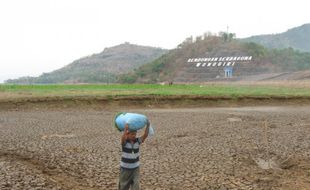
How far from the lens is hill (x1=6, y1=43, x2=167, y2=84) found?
121 metres

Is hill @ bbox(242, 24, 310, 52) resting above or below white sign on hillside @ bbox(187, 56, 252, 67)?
above

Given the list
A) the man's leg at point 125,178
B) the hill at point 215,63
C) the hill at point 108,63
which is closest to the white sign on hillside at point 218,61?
the hill at point 215,63

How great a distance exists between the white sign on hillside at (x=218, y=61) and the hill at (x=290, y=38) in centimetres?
8388

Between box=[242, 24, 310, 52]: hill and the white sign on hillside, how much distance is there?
275 feet

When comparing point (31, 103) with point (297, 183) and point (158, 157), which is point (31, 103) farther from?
point (297, 183)

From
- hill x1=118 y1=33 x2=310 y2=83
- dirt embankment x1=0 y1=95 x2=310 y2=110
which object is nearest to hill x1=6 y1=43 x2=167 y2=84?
hill x1=118 y1=33 x2=310 y2=83

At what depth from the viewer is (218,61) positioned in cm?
8831

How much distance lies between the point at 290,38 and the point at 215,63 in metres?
102

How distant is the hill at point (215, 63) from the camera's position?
8238 centimetres

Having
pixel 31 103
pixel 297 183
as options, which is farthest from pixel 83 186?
pixel 31 103

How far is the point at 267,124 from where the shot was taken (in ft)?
68.6

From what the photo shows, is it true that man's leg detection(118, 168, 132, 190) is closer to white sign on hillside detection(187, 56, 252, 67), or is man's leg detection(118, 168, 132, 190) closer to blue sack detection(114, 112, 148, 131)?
blue sack detection(114, 112, 148, 131)

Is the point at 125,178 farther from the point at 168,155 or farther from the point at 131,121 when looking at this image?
the point at 168,155

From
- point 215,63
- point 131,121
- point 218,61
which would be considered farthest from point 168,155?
point 218,61
